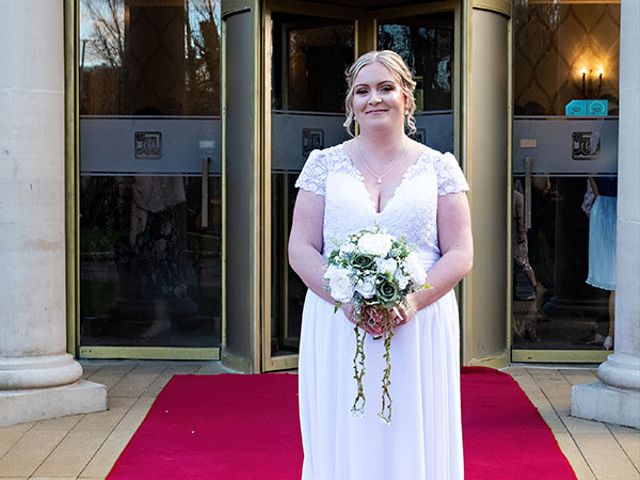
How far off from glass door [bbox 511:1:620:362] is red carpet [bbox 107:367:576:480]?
1.02 metres

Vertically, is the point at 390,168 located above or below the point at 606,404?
above

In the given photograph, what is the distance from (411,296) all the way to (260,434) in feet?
9.32

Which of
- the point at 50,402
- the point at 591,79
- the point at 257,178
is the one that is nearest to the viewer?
the point at 50,402

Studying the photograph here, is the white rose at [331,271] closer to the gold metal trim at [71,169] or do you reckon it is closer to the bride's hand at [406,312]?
the bride's hand at [406,312]

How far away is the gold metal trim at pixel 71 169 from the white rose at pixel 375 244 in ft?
17.0

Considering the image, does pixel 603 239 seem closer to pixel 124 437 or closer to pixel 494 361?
pixel 494 361

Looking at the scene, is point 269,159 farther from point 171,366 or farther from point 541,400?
point 541,400

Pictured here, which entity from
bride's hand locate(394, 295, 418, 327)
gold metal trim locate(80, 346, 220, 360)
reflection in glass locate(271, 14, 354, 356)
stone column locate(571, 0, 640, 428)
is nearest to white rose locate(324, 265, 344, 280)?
bride's hand locate(394, 295, 418, 327)

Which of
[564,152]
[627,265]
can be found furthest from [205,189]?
[627,265]

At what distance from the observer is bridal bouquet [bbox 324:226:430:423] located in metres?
3.45

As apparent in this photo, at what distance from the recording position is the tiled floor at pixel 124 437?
5578 mm

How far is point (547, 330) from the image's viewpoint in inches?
335

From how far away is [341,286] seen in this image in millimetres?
3475

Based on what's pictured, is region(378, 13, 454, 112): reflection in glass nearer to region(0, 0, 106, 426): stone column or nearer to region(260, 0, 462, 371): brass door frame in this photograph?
region(260, 0, 462, 371): brass door frame
